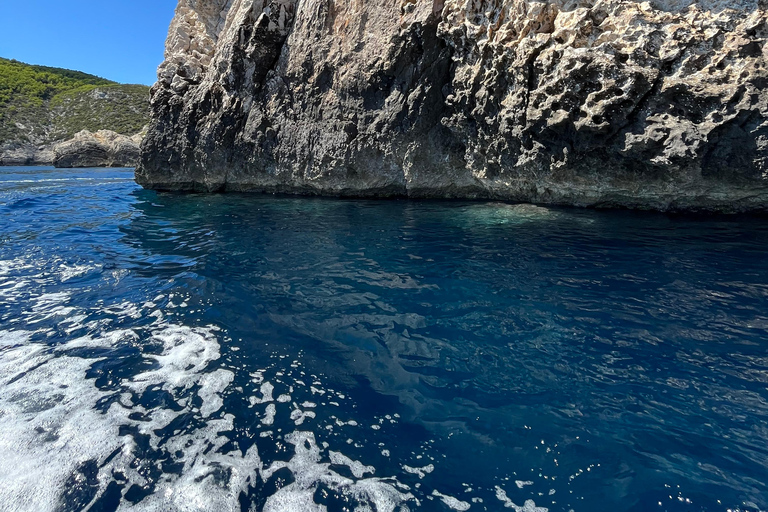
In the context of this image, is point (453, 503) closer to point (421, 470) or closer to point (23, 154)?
point (421, 470)

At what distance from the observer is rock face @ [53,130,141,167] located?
1868 inches

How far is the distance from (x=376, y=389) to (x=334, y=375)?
0.51 meters

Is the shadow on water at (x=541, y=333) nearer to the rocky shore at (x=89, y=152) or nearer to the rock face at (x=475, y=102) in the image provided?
the rock face at (x=475, y=102)

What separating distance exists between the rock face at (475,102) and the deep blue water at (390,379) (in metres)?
2.92

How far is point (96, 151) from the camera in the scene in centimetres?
4897

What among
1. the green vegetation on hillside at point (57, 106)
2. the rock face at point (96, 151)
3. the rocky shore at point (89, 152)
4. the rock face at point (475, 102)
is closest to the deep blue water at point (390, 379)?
the rock face at point (475, 102)

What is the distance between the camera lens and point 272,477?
289 centimetres

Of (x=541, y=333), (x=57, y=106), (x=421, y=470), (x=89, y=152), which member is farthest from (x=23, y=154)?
(x=421, y=470)

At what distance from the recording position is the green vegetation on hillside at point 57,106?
65.1 meters

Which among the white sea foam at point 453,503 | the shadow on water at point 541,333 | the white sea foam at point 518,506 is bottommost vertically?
the white sea foam at point 453,503

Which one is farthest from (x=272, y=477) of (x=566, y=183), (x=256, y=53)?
(x=256, y=53)

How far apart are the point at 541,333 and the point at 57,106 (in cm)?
10246

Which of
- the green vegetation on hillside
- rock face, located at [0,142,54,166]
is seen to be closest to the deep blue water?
rock face, located at [0,142,54,166]

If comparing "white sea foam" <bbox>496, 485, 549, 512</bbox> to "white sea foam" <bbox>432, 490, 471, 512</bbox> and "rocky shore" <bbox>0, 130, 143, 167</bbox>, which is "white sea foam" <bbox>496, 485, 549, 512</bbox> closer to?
"white sea foam" <bbox>432, 490, 471, 512</bbox>
